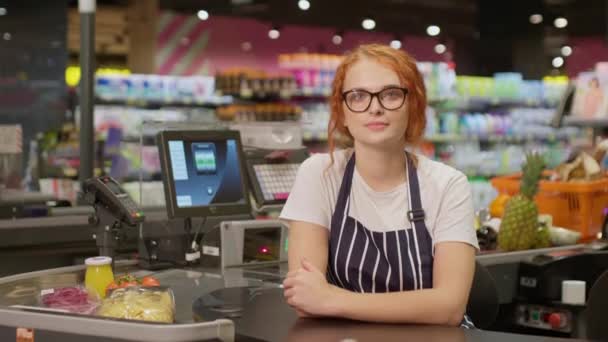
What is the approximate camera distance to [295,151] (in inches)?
160

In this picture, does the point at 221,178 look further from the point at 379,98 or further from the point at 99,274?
the point at 379,98

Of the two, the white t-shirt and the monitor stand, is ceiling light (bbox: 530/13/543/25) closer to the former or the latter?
the monitor stand

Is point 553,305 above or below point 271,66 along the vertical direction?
below

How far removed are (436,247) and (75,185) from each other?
4.58 metres

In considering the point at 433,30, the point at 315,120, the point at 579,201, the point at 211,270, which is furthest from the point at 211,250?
the point at 433,30

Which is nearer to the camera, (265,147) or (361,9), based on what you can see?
(265,147)

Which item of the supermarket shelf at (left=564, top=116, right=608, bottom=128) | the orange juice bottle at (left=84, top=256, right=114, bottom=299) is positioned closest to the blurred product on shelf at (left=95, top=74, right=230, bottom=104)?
the supermarket shelf at (left=564, top=116, right=608, bottom=128)

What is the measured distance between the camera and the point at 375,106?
2451 mm

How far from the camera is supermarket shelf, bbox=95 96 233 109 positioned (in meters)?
9.52

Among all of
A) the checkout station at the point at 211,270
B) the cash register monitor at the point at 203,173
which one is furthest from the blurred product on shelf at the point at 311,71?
the cash register monitor at the point at 203,173

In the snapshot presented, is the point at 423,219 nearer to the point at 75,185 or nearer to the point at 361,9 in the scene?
the point at 75,185

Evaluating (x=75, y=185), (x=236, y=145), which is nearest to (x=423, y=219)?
(x=236, y=145)

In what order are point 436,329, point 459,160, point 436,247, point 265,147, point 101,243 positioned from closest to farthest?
point 436,329, point 436,247, point 101,243, point 265,147, point 459,160

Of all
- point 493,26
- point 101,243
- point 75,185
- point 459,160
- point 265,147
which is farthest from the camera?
point 493,26
